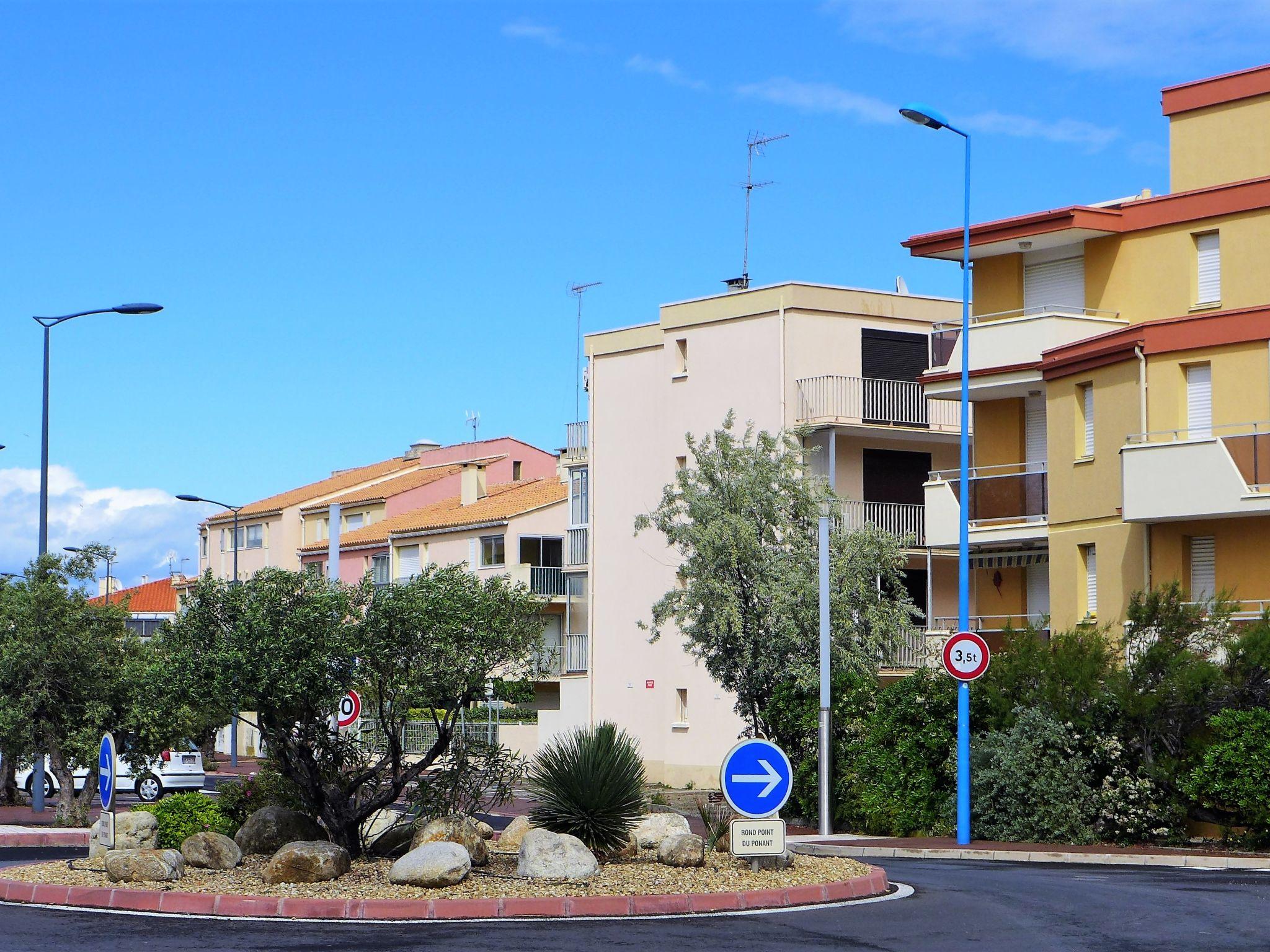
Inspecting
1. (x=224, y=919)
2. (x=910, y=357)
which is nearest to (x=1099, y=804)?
(x=224, y=919)

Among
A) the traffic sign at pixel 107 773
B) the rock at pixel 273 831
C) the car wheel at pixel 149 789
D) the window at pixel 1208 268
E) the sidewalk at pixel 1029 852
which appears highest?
the window at pixel 1208 268

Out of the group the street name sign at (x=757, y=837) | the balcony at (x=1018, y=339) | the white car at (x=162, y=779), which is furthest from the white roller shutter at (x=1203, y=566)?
the white car at (x=162, y=779)

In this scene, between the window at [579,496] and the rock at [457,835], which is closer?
the rock at [457,835]

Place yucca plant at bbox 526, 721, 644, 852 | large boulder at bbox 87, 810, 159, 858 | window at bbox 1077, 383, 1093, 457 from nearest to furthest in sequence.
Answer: yucca plant at bbox 526, 721, 644, 852
large boulder at bbox 87, 810, 159, 858
window at bbox 1077, 383, 1093, 457

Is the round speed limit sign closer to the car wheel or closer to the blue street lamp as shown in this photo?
the blue street lamp

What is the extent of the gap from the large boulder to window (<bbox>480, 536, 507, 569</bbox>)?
4254 cm

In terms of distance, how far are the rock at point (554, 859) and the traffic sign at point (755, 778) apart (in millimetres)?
1577

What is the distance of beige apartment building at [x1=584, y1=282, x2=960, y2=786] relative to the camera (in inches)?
1751

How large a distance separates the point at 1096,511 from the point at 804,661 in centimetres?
613

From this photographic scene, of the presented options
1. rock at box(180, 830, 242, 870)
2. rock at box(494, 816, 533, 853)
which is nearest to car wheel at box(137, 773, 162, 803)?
rock at box(494, 816, 533, 853)

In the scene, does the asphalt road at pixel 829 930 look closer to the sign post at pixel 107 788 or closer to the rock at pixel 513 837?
the sign post at pixel 107 788

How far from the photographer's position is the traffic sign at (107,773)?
18.4m

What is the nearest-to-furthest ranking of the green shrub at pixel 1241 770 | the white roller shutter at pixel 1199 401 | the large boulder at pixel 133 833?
1. the large boulder at pixel 133 833
2. the green shrub at pixel 1241 770
3. the white roller shutter at pixel 1199 401

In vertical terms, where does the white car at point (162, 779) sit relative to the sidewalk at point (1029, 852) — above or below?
below
